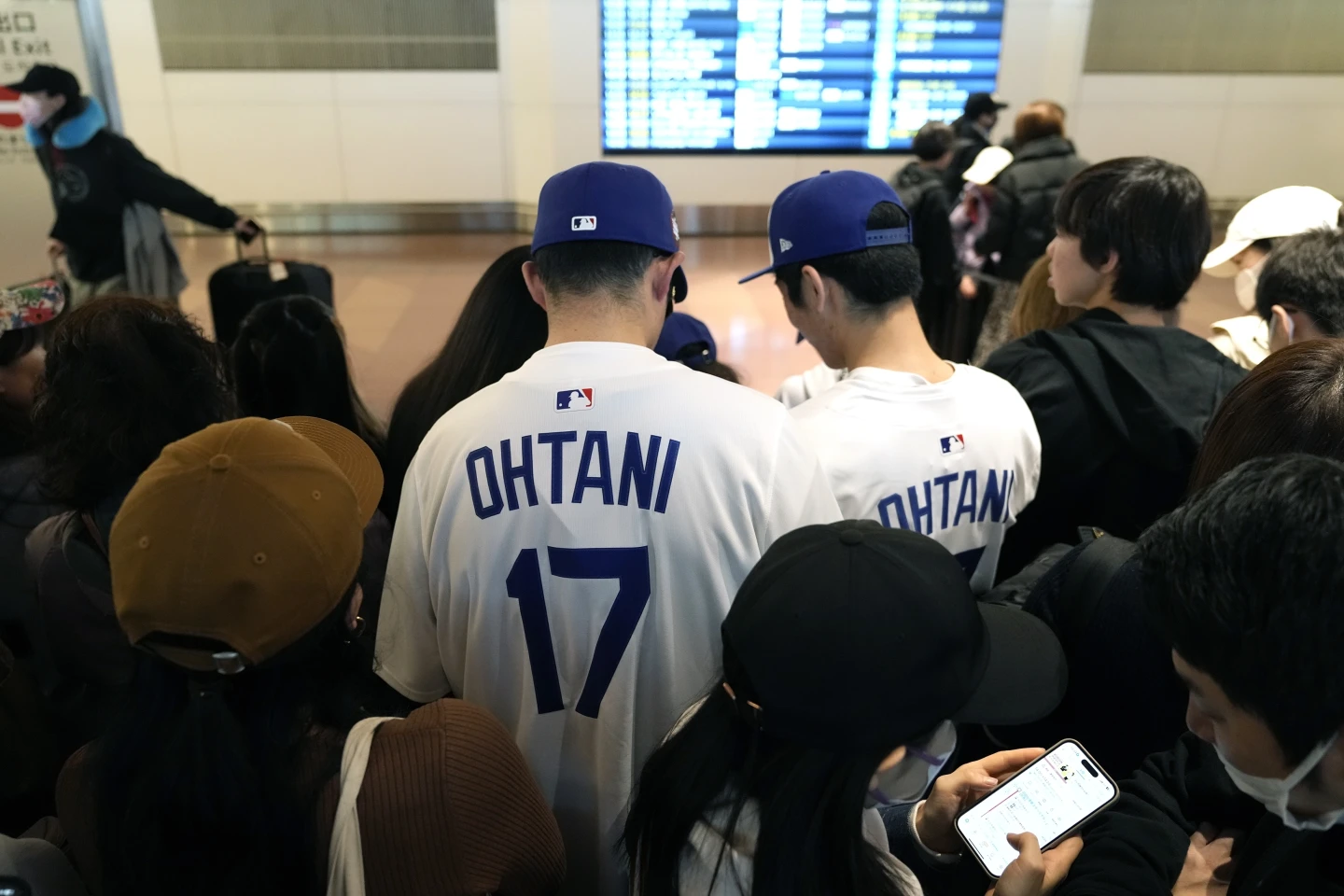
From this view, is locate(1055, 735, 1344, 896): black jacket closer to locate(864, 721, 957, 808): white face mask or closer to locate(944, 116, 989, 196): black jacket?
locate(864, 721, 957, 808): white face mask

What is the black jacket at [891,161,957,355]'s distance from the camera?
188 inches

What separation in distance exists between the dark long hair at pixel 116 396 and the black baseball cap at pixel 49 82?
273 centimetres

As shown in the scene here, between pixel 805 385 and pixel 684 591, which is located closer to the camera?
pixel 684 591

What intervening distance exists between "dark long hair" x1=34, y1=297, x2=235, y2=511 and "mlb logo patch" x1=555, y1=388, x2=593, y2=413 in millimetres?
782

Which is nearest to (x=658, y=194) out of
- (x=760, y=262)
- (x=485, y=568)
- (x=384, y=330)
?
(x=485, y=568)

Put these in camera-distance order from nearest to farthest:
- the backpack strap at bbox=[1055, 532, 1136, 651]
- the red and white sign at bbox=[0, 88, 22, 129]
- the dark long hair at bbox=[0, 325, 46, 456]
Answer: the backpack strap at bbox=[1055, 532, 1136, 651]
the dark long hair at bbox=[0, 325, 46, 456]
the red and white sign at bbox=[0, 88, 22, 129]

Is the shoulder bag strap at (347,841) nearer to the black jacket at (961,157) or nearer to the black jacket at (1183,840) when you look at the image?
the black jacket at (1183,840)

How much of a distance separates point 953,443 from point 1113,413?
0.54 metres

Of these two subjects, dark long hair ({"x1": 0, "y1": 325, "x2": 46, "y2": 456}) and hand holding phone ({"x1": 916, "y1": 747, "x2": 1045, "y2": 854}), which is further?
dark long hair ({"x1": 0, "y1": 325, "x2": 46, "y2": 456})

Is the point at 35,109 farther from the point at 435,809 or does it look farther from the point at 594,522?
the point at 435,809

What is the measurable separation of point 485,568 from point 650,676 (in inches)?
11.9

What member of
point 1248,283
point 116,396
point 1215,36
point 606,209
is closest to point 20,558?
point 116,396

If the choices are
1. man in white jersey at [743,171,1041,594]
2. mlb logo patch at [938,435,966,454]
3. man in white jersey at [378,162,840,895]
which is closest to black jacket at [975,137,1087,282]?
man in white jersey at [743,171,1041,594]

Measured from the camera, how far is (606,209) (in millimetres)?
1428
